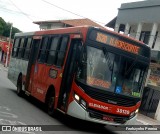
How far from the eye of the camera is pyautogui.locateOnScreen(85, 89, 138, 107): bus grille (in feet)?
33.1

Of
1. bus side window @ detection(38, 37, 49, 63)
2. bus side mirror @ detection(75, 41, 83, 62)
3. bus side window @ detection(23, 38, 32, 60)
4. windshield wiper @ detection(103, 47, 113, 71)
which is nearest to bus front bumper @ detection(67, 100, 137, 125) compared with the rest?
bus side mirror @ detection(75, 41, 83, 62)

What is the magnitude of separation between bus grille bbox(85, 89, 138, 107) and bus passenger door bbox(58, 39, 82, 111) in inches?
30.5

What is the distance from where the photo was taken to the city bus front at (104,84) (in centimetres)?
1009

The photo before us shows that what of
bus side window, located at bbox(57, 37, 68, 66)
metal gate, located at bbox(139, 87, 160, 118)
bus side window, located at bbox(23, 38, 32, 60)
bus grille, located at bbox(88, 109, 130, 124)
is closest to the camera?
bus grille, located at bbox(88, 109, 130, 124)

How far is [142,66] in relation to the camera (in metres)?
11.2

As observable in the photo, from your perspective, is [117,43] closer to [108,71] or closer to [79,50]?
[108,71]

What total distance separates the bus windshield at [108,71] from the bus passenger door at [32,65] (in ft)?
15.9

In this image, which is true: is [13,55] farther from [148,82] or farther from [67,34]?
[148,82]

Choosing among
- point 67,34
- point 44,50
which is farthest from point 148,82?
point 67,34

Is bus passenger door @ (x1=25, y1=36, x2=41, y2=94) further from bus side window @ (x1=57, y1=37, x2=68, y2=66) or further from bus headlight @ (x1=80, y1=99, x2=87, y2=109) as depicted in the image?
bus headlight @ (x1=80, y1=99, x2=87, y2=109)

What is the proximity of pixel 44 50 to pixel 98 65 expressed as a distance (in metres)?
4.08

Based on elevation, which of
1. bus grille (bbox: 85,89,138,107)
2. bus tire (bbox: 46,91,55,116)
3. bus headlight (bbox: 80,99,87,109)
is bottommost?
bus tire (bbox: 46,91,55,116)

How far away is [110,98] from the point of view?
33.9 feet

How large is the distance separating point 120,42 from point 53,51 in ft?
9.47
